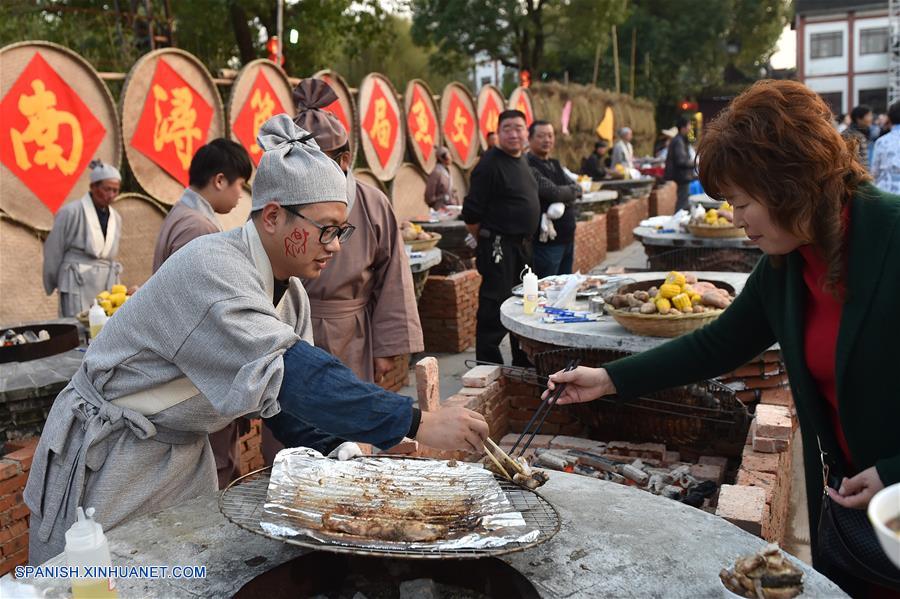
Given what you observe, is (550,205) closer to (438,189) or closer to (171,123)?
(171,123)

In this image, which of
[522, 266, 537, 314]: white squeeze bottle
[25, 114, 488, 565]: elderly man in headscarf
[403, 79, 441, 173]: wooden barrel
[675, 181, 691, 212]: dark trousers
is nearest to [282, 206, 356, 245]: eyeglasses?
[25, 114, 488, 565]: elderly man in headscarf

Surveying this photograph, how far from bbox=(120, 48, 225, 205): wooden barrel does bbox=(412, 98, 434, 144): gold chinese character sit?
3.90 m

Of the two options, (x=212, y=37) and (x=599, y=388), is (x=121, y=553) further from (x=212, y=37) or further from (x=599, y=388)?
(x=212, y=37)

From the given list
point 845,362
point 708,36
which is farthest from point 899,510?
point 708,36

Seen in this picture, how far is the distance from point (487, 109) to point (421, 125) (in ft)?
9.52

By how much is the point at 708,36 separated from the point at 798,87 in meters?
32.2

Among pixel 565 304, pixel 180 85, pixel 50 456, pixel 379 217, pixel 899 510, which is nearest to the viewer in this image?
pixel 899 510

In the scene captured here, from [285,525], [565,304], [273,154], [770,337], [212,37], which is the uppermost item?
[212,37]

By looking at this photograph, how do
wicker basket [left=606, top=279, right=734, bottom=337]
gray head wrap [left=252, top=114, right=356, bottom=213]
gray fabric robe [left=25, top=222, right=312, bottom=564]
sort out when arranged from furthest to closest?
wicker basket [left=606, top=279, right=734, bottom=337] → gray head wrap [left=252, top=114, right=356, bottom=213] → gray fabric robe [left=25, top=222, right=312, bottom=564]

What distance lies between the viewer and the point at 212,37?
14914 mm

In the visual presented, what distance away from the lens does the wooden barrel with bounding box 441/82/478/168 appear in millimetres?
12469

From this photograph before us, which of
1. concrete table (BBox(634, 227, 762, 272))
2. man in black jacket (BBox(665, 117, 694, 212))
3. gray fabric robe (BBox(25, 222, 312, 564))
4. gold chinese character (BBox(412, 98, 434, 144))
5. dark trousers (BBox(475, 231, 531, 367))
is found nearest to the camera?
gray fabric robe (BBox(25, 222, 312, 564))

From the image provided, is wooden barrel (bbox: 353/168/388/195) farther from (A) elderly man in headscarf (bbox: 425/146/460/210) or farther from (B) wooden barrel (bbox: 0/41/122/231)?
(B) wooden barrel (bbox: 0/41/122/231)

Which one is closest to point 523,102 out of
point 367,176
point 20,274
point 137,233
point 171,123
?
point 367,176
